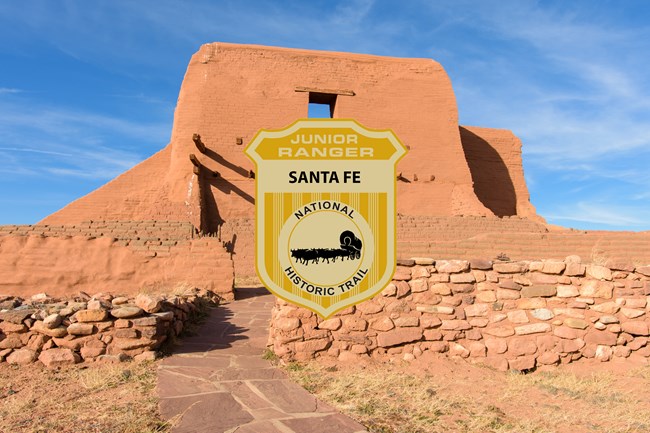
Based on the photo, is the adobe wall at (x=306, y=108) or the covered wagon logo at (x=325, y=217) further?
the adobe wall at (x=306, y=108)

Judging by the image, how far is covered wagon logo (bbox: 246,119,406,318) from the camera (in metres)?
3.68

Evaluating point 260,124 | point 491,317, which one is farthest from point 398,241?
point 491,317

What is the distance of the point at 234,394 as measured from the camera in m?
3.75

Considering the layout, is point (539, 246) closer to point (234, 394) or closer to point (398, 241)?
point (398, 241)

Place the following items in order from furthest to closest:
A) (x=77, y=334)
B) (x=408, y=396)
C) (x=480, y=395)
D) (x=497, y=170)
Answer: (x=497, y=170) < (x=77, y=334) < (x=480, y=395) < (x=408, y=396)

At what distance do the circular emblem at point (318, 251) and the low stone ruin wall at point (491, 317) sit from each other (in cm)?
128

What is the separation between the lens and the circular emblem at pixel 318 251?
3.67 metres

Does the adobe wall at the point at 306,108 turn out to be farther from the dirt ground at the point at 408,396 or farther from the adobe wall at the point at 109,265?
the dirt ground at the point at 408,396

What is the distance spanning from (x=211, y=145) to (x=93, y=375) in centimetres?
1438

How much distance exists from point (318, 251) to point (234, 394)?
136cm

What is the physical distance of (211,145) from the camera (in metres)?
17.8

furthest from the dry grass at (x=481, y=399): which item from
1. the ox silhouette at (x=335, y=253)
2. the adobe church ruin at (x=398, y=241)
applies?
the ox silhouette at (x=335, y=253)

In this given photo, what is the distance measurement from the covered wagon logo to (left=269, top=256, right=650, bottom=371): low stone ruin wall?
4.16 feet

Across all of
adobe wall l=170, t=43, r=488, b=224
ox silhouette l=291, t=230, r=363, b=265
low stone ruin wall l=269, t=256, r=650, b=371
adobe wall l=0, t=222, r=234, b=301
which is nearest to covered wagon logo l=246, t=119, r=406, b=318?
ox silhouette l=291, t=230, r=363, b=265
